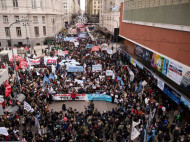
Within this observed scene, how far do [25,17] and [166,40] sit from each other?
38.2 metres

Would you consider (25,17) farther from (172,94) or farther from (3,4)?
(172,94)

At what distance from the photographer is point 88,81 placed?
20578mm

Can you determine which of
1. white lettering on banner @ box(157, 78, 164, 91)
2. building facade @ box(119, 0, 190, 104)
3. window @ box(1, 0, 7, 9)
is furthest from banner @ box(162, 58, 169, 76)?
window @ box(1, 0, 7, 9)

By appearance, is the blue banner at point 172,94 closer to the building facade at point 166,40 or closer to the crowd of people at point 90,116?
the building facade at point 166,40

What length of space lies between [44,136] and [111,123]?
4.95 meters

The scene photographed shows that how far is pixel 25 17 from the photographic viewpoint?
43.3 metres

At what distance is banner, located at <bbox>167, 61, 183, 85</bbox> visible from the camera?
1429 cm

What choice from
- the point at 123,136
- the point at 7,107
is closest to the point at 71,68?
the point at 7,107

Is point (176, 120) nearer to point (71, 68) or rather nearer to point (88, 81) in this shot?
point (88, 81)

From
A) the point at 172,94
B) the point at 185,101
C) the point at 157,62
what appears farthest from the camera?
the point at 157,62

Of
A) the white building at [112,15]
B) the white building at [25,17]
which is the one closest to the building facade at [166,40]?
the white building at [112,15]

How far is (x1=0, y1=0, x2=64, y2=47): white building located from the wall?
31231mm

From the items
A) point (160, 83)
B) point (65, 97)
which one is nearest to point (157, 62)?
point (160, 83)

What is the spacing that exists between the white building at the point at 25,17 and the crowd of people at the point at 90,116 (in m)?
26.8
